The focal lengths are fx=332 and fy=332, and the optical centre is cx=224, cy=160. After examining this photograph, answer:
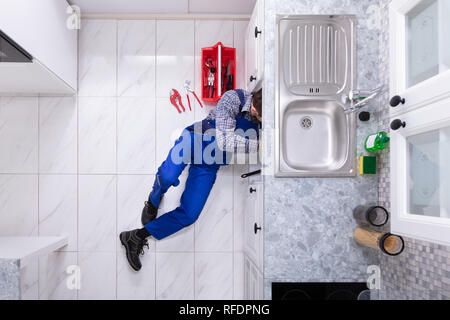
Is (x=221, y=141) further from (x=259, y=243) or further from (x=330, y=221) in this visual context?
(x=330, y=221)

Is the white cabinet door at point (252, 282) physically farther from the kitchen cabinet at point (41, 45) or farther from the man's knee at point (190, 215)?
the kitchen cabinet at point (41, 45)

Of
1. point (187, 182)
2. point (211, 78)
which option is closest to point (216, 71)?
point (211, 78)

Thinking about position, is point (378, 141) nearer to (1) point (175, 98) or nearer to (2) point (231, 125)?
(2) point (231, 125)

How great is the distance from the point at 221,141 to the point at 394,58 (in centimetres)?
101

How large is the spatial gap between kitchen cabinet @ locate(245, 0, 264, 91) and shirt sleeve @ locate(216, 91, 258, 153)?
0.58ft

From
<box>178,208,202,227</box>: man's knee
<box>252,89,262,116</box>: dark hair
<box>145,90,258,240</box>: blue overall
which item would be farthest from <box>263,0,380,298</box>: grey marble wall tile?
<box>178,208,202,227</box>: man's knee

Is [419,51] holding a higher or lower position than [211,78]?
lower

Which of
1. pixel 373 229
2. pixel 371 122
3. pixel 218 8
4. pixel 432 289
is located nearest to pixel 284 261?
pixel 373 229

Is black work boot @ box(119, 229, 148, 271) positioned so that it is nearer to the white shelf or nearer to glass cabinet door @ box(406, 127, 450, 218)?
the white shelf

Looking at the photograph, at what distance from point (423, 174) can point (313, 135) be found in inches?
25.2

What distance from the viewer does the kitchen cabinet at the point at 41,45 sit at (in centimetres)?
160

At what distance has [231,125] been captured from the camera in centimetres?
203

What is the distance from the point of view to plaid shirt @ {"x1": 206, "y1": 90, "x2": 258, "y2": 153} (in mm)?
1970
